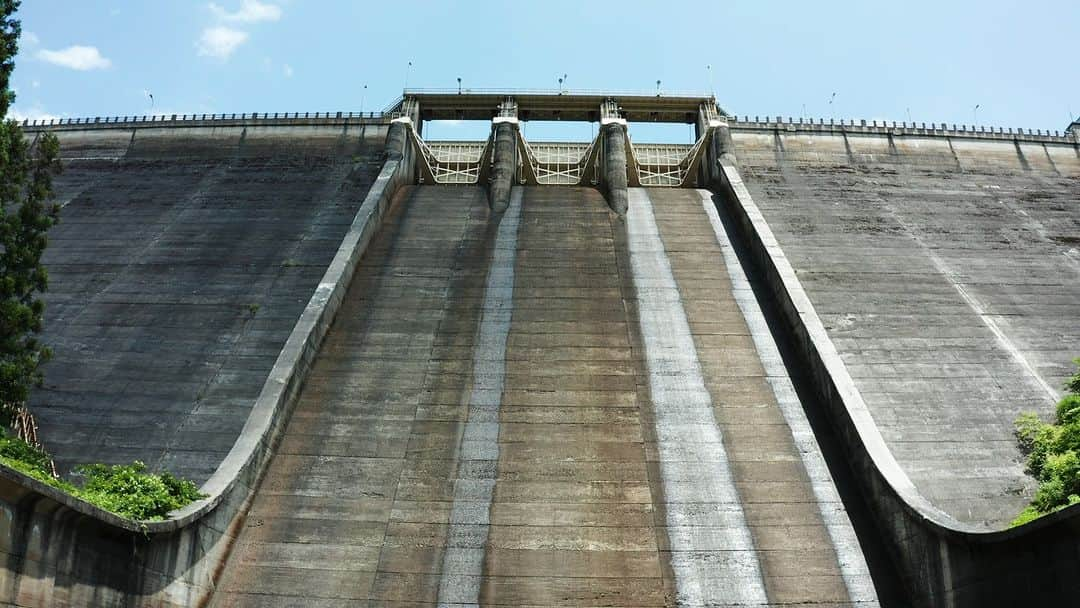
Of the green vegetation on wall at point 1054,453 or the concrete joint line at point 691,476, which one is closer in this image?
the green vegetation on wall at point 1054,453

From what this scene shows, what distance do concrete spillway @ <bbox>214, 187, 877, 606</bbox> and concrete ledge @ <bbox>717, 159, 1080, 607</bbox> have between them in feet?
1.93

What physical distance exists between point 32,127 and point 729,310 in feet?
87.3

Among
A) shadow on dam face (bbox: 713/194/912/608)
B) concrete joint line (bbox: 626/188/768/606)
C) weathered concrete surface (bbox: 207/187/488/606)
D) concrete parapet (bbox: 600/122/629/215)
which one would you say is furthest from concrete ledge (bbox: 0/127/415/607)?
concrete parapet (bbox: 600/122/629/215)

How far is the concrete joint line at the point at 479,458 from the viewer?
10750 mm

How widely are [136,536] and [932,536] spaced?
9817mm

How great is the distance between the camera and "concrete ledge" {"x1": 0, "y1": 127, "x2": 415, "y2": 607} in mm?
7496

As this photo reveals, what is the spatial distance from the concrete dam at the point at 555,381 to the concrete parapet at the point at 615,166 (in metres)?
0.19

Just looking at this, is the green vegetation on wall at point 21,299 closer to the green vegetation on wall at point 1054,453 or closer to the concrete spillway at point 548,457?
the concrete spillway at point 548,457

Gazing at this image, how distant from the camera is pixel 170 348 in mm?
15633

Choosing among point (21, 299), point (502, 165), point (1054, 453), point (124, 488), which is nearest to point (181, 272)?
point (21, 299)

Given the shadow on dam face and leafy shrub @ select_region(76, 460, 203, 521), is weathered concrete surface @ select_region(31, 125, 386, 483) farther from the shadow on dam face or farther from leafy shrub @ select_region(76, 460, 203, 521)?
the shadow on dam face

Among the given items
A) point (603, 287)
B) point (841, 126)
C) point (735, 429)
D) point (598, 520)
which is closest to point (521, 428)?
point (598, 520)

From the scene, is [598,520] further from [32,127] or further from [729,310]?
[32,127]

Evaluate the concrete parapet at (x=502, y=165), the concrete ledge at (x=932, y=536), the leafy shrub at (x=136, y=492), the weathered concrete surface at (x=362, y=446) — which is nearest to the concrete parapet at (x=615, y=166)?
the concrete parapet at (x=502, y=165)
